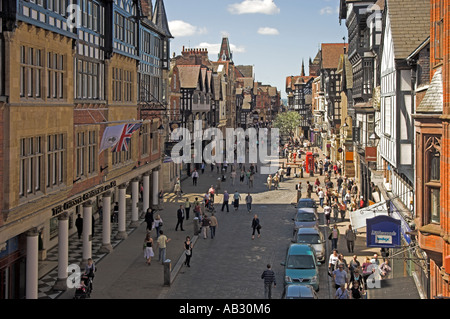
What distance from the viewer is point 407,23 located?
835 inches

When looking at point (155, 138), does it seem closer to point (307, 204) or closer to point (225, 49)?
point (307, 204)

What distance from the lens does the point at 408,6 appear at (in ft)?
70.1

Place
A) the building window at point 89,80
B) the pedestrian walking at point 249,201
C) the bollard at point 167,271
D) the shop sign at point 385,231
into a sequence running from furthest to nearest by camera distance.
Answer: the pedestrian walking at point 249,201 < the building window at point 89,80 < the bollard at point 167,271 < the shop sign at point 385,231

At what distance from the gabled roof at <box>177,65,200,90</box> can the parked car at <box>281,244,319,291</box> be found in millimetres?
37397

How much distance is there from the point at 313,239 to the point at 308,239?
23 cm

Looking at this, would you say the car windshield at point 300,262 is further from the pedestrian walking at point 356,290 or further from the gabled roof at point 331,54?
the gabled roof at point 331,54

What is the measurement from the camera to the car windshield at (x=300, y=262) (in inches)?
834

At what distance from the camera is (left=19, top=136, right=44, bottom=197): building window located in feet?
53.5

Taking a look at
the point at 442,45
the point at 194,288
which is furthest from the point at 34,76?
the point at 442,45

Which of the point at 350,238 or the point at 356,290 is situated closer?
the point at 356,290

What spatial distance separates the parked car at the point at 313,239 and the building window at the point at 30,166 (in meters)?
12.4

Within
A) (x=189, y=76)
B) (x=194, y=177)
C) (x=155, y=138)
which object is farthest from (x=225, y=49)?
(x=155, y=138)

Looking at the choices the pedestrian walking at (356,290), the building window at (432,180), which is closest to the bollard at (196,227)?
the pedestrian walking at (356,290)

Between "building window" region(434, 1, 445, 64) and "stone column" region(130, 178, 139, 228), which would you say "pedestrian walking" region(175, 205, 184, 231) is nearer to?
"stone column" region(130, 178, 139, 228)
